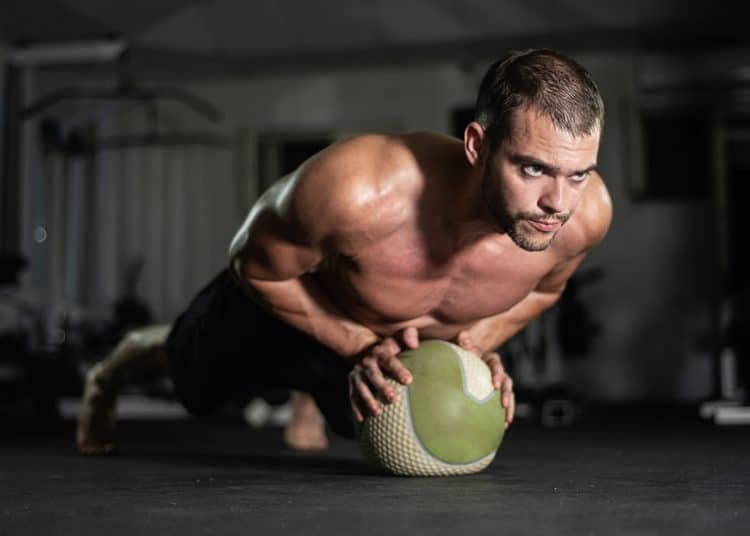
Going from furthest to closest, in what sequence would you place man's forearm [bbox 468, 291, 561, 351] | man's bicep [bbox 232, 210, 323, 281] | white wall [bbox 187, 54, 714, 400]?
white wall [bbox 187, 54, 714, 400] → man's forearm [bbox 468, 291, 561, 351] → man's bicep [bbox 232, 210, 323, 281]

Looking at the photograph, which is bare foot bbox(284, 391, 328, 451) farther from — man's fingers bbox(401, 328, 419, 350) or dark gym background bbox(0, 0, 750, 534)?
man's fingers bbox(401, 328, 419, 350)

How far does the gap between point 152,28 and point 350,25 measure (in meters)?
1.36

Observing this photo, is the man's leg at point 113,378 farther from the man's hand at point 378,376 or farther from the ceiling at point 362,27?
the ceiling at point 362,27

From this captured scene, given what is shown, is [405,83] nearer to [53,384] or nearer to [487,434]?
[53,384]

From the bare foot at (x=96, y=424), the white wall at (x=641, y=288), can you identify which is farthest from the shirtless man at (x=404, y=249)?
the white wall at (x=641, y=288)

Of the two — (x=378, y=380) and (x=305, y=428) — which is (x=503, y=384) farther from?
(x=305, y=428)

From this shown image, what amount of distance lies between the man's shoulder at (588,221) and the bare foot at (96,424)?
142cm

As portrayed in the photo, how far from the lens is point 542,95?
6.19ft

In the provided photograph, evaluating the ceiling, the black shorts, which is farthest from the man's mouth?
the ceiling

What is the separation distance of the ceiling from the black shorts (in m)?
4.12

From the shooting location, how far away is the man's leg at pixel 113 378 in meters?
2.86

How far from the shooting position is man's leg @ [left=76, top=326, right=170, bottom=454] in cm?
286

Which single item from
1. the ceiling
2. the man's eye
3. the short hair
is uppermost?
the ceiling

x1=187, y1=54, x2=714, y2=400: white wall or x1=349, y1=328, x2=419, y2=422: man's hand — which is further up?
x1=349, y1=328, x2=419, y2=422: man's hand
